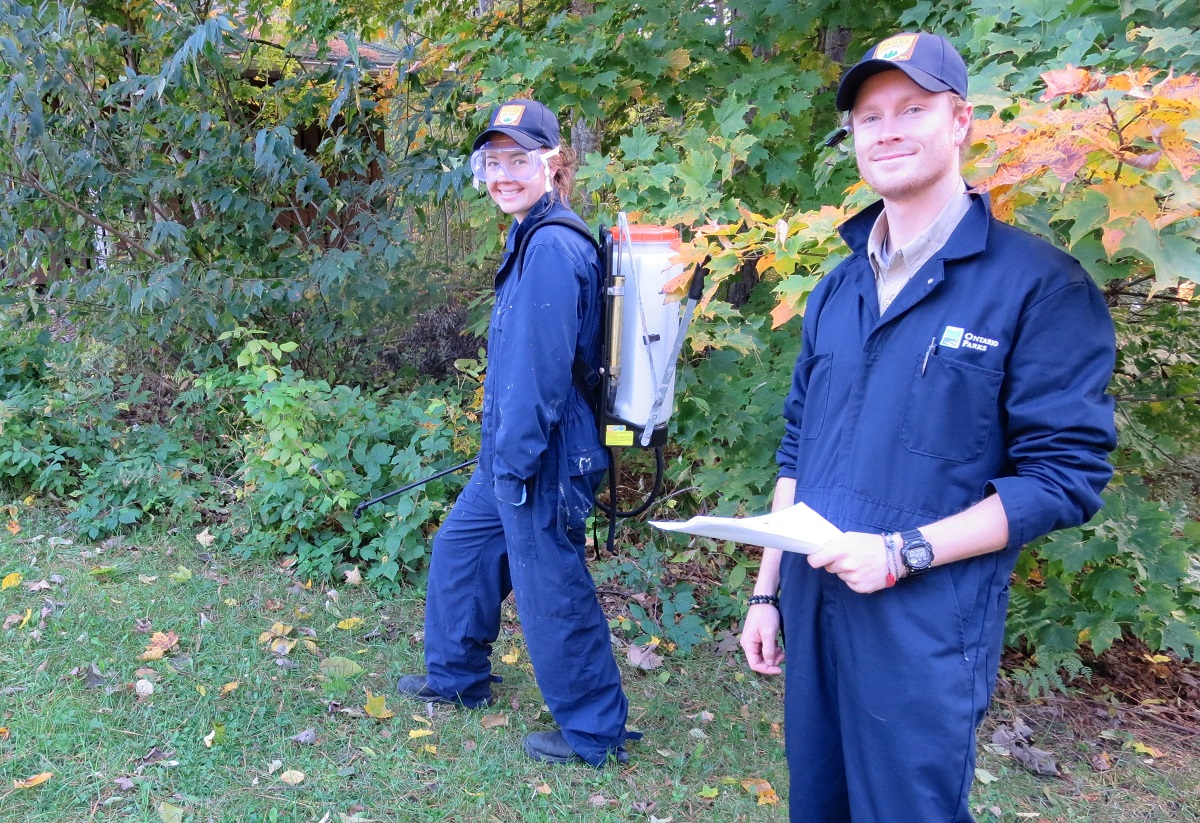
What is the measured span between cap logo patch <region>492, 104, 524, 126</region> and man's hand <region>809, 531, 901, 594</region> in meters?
1.89

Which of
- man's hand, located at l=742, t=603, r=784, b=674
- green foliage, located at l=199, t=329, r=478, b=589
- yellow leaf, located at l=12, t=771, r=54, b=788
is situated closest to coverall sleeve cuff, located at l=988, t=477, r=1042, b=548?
man's hand, located at l=742, t=603, r=784, b=674

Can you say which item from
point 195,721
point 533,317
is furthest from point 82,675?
A: point 533,317

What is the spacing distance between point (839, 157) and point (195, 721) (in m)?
3.13

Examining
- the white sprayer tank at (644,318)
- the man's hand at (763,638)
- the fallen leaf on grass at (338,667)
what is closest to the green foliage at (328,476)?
the fallen leaf on grass at (338,667)

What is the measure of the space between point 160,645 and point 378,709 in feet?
3.66

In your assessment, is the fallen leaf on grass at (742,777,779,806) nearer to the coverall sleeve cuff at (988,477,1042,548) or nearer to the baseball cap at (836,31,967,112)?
the coverall sleeve cuff at (988,477,1042,548)

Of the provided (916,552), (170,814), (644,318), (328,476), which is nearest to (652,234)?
(644,318)

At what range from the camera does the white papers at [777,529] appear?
158 centimetres

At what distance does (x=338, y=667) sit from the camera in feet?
12.3

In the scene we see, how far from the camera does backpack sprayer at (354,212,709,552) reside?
289 cm

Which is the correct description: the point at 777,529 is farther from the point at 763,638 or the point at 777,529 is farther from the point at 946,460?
the point at 763,638

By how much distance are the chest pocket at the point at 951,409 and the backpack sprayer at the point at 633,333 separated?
131 cm

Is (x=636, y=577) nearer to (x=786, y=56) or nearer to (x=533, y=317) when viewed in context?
(x=533, y=317)

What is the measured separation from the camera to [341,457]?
15.9 ft
